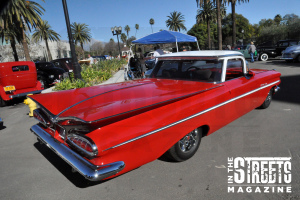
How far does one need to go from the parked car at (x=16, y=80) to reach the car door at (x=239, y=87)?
708 cm

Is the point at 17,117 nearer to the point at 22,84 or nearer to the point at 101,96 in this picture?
the point at 22,84

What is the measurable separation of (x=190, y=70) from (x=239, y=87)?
0.86m

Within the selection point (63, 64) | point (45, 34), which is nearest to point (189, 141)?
point (63, 64)

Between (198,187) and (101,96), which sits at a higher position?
(101,96)

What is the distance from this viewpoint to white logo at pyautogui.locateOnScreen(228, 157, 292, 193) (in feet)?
7.63

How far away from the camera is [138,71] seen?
1052cm

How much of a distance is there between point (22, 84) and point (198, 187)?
24.7ft

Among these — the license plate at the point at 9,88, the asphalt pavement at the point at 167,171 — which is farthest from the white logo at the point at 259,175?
the license plate at the point at 9,88

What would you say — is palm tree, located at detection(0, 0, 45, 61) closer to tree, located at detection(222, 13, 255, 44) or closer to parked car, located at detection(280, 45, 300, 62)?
parked car, located at detection(280, 45, 300, 62)

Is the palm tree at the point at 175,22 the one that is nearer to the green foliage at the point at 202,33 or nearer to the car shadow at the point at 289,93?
the green foliage at the point at 202,33

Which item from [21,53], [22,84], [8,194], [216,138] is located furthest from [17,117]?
[21,53]

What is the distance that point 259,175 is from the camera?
2.57 meters

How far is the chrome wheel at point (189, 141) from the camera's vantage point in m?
2.78

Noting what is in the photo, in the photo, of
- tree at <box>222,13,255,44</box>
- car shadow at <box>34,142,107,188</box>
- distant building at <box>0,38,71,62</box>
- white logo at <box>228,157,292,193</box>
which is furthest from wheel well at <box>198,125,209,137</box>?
tree at <box>222,13,255,44</box>
